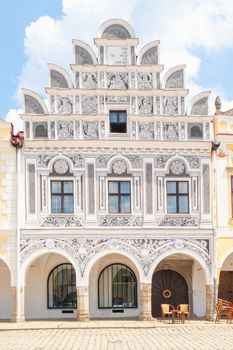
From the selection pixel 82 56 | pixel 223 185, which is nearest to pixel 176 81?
pixel 82 56

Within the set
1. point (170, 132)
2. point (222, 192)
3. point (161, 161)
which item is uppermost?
point (170, 132)

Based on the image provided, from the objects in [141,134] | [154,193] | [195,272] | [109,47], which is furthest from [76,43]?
[195,272]

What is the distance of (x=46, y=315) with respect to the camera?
1025 inches

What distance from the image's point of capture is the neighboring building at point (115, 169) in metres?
24.5

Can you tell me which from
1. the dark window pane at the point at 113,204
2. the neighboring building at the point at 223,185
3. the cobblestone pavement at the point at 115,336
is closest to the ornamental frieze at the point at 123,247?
the neighboring building at the point at 223,185

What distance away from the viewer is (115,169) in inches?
981

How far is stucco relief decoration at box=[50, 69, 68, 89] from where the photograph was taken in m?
25.3

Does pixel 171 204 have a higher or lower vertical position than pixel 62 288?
higher

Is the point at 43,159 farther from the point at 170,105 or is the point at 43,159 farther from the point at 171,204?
the point at 170,105

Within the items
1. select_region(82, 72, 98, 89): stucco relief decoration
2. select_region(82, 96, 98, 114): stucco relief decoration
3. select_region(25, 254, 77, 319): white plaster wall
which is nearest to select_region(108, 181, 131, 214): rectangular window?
select_region(82, 96, 98, 114): stucco relief decoration

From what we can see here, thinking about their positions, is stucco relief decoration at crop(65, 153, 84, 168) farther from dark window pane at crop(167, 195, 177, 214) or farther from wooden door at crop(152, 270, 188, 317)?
wooden door at crop(152, 270, 188, 317)

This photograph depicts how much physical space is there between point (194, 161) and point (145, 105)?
2932mm

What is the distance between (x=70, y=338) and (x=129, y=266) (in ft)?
25.0

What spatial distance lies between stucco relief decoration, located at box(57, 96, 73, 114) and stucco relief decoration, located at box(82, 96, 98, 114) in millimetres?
509
